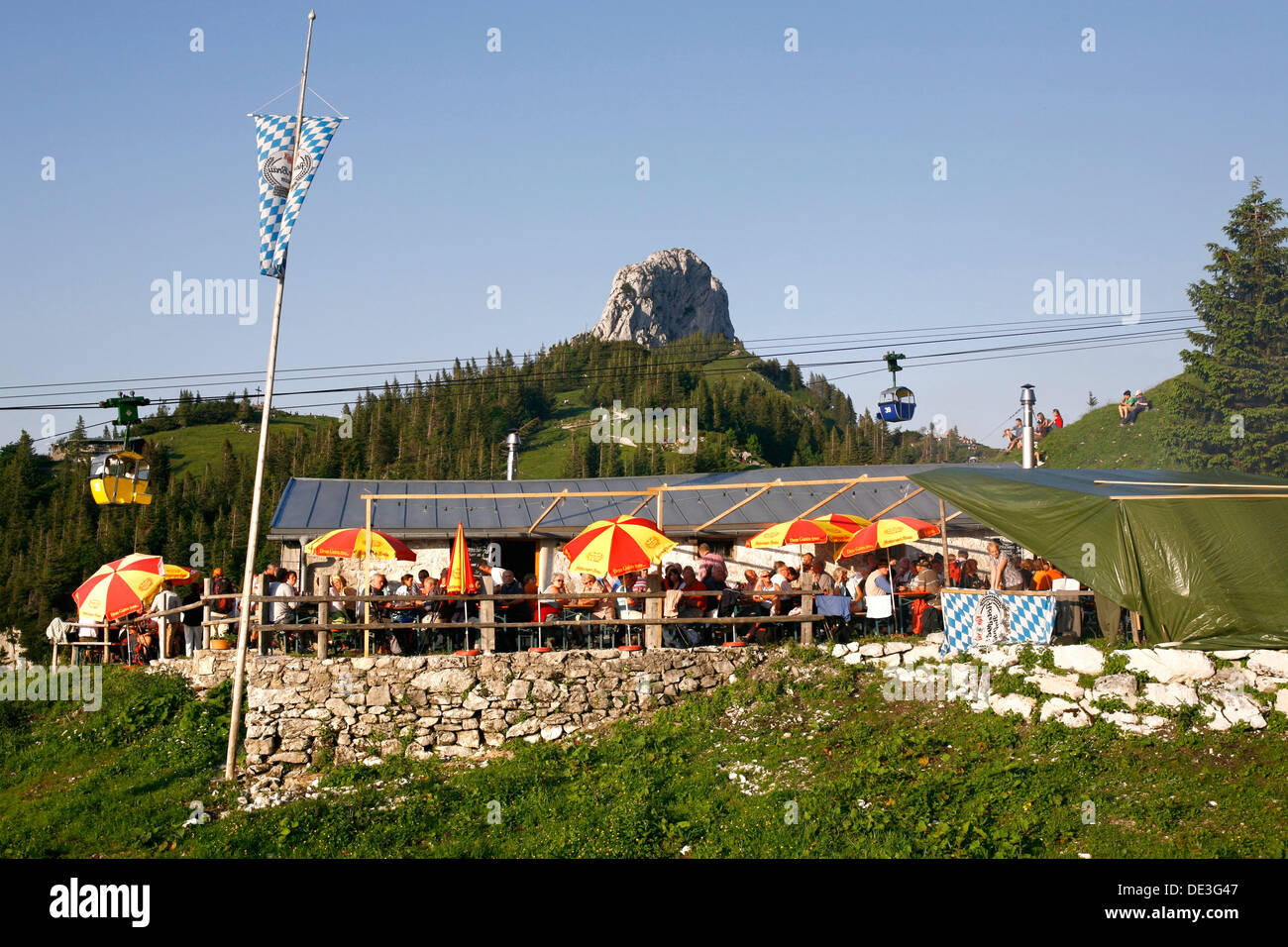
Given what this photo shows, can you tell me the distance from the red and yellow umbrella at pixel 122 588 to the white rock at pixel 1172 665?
17.1m

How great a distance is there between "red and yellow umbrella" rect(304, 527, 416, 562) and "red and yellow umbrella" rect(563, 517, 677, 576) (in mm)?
3361

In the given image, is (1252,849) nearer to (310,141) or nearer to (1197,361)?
(310,141)

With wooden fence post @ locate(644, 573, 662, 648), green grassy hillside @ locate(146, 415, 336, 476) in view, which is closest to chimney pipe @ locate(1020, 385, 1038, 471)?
wooden fence post @ locate(644, 573, 662, 648)

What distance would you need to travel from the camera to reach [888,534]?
61.5 feet

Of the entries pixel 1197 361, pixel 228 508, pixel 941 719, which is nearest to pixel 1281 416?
pixel 1197 361

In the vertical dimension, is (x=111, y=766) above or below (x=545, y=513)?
below

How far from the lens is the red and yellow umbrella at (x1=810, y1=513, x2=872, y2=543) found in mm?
19516

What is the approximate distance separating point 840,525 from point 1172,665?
6806mm

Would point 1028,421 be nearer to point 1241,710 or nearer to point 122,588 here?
point 1241,710

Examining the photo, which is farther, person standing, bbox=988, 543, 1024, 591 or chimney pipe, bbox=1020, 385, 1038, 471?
chimney pipe, bbox=1020, 385, 1038, 471

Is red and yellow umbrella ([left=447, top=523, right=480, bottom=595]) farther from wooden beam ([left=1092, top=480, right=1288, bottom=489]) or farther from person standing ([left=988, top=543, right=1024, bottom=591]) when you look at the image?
wooden beam ([left=1092, top=480, right=1288, bottom=489])

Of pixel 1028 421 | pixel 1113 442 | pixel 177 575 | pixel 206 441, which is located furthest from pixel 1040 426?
pixel 206 441

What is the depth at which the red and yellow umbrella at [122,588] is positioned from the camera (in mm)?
19859
